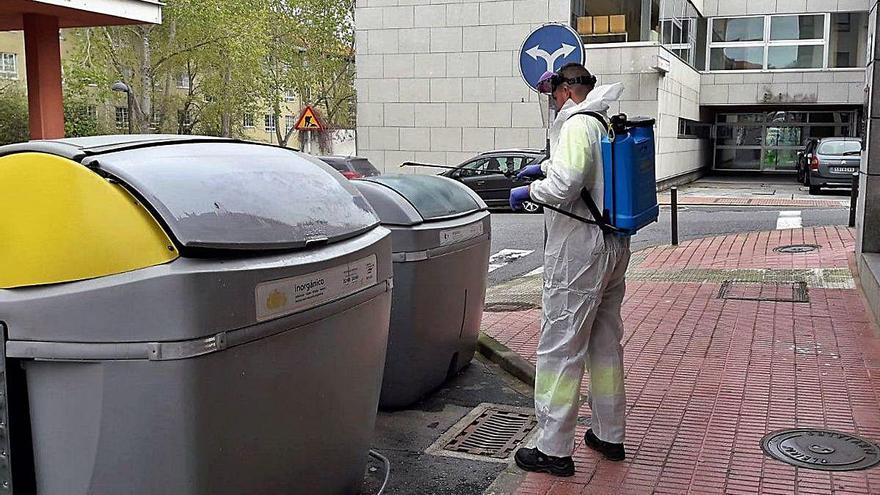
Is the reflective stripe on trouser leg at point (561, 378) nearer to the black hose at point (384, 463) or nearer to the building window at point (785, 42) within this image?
the black hose at point (384, 463)

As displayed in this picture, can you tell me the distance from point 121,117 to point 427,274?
2065 inches

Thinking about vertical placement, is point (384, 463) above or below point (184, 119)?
below

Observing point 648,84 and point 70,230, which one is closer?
point 70,230

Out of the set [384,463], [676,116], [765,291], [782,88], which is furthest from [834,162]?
[384,463]

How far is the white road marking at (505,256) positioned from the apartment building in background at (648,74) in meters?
10.9

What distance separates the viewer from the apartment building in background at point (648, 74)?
23.0 metres

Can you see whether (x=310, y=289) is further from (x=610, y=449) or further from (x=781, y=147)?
(x=781, y=147)

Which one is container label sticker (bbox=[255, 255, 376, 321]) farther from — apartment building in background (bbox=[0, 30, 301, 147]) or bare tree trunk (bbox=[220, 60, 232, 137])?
apartment building in background (bbox=[0, 30, 301, 147])

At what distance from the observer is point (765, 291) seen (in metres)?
8.36

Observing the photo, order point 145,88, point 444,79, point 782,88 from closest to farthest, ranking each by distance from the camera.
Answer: point 444,79 → point 782,88 → point 145,88

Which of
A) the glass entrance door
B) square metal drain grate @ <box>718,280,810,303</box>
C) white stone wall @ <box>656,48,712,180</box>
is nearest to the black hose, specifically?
square metal drain grate @ <box>718,280,810,303</box>

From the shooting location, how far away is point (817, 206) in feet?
63.9

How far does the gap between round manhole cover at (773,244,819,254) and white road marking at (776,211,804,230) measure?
3.25m

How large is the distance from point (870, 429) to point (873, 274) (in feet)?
9.63
